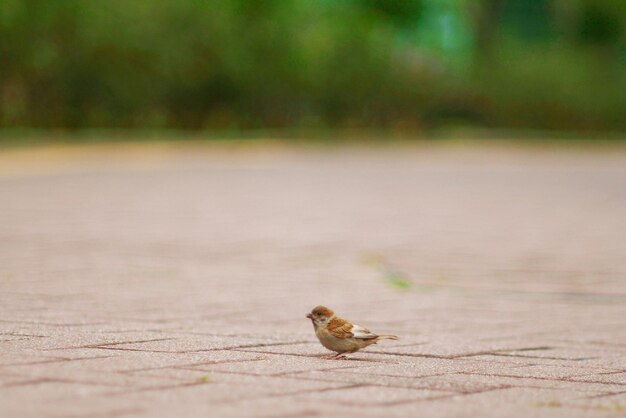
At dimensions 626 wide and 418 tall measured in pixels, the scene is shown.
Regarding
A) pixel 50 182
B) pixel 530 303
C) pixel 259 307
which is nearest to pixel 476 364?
pixel 259 307

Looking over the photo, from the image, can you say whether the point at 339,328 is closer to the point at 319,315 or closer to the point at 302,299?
the point at 319,315

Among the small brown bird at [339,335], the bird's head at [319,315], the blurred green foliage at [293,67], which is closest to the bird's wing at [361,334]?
the small brown bird at [339,335]

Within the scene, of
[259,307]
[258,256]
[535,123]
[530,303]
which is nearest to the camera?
[259,307]

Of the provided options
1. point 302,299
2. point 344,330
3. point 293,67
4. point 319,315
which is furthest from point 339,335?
point 293,67

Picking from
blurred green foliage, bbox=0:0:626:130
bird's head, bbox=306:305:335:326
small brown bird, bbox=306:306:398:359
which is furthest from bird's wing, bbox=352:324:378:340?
blurred green foliage, bbox=0:0:626:130

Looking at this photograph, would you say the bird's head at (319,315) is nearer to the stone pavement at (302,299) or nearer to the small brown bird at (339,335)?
the small brown bird at (339,335)

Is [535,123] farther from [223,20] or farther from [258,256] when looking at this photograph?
[258,256]
